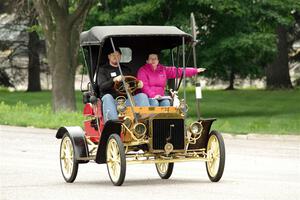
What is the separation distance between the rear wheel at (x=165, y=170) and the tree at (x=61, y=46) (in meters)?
17.7

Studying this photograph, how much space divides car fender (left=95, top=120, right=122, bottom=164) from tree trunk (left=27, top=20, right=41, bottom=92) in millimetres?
44344

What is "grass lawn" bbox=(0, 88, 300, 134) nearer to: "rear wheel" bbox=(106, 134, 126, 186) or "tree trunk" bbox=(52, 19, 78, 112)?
"tree trunk" bbox=(52, 19, 78, 112)

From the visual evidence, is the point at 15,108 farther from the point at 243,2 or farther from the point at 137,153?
the point at 137,153

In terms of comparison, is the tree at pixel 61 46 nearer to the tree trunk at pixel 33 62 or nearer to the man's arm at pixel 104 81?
the man's arm at pixel 104 81

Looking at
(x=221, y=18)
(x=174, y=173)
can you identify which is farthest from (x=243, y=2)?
(x=174, y=173)

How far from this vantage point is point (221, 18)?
117 ft

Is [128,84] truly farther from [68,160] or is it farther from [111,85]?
[68,160]

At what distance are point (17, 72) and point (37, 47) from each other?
7.72 ft

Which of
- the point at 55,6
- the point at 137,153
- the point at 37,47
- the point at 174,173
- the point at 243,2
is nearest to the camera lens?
the point at 137,153

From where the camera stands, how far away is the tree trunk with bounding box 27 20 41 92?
59.4 m

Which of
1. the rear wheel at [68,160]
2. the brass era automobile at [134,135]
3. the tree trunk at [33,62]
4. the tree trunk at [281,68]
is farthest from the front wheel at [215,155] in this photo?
the tree trunk at [33,62]

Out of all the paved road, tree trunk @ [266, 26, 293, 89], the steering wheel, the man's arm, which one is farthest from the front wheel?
tree trunk @ [266, 26, 293, 89]

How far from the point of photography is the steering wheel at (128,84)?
48.4 ft

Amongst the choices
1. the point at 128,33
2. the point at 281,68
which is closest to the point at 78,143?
the point at 128,33
